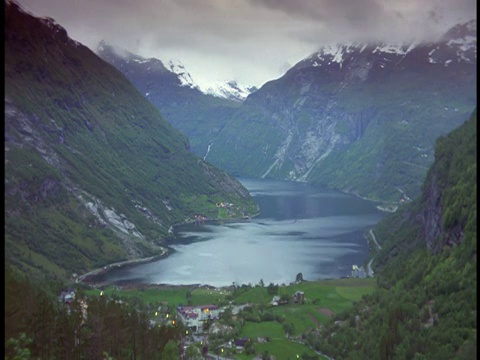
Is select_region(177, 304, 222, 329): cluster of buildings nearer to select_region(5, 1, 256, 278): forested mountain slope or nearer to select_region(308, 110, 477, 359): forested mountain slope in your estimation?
select_region(308, 110, 477, 359): forested mountain slope

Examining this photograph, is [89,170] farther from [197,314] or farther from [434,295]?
[434,295]

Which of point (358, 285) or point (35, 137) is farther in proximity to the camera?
point (35, 137)

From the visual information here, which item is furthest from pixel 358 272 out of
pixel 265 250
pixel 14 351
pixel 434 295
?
pixel 14 351

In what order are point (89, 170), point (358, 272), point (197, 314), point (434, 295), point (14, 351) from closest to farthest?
1. point (14, 351)
2. point (434, 295)
3. point (197, 314)
4. point (358, 272)
5. point (89, 170)

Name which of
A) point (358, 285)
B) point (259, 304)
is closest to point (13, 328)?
point (259, 304)

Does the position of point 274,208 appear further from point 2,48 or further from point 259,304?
point 2,48

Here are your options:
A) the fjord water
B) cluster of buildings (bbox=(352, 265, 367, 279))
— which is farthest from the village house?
the fjord water
